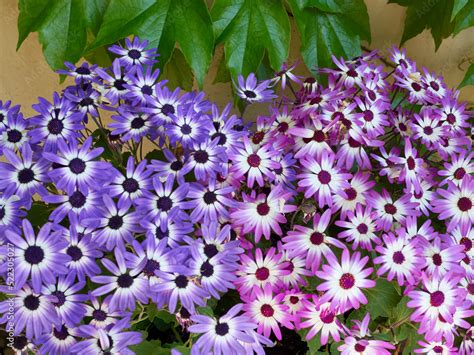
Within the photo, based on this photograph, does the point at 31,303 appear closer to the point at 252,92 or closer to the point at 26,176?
the point at 26,176

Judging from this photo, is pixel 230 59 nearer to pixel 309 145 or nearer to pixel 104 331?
pixel 309 145

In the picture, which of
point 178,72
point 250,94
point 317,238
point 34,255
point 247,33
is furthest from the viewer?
point 178,72

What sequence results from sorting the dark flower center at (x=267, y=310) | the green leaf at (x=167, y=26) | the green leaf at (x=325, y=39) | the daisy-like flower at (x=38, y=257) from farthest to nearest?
1. the green leaf at (x=325, y=39)
2. the green leaf at (x=167, y=26)
3. the dark flower center at (x=267, y=310)
4. the daisy-like flower at (x=38, y=257)

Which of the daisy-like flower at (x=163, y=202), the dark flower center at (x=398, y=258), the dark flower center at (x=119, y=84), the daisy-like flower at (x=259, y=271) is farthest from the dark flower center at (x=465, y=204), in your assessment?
the dark flower center at (x=119, y=84)

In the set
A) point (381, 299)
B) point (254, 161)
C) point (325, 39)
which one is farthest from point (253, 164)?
Answer: point (325, 39)

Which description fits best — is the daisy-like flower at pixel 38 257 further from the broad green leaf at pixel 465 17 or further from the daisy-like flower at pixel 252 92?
the broad green leaf at pixel 465 17

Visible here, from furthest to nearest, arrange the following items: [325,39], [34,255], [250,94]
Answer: [325,39] < [250,94] < [34,255]

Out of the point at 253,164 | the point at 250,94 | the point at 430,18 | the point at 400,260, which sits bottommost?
the point at 400,260
